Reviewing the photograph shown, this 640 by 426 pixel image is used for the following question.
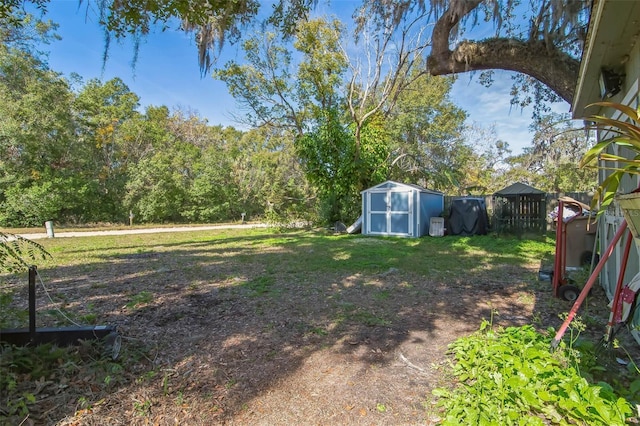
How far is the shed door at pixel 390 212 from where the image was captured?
37.1ft

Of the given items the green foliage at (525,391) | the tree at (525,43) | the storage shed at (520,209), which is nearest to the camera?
the green foliage at (525,391)

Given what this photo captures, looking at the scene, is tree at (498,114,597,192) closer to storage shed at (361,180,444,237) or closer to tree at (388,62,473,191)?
tree at (388,62,473,191)

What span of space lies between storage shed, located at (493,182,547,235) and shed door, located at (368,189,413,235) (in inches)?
113

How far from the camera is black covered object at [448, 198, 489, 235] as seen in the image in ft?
37.6

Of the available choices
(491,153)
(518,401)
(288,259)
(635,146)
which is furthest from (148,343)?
(491,153)

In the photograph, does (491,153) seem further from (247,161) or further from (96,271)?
(96,271)

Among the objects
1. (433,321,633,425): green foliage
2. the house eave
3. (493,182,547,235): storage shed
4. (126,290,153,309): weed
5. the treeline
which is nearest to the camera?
(433,321,633,425): green foliage

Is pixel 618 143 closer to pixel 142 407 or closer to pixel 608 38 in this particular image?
pixel 608 38

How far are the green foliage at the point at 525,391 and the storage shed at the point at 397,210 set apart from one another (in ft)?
29.4

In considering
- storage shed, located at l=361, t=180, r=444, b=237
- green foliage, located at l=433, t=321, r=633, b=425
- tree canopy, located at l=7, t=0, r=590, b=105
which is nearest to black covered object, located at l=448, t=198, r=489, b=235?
storage shed, located at l=361, t=180, r=444, b=237

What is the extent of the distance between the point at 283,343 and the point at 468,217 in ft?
33.9

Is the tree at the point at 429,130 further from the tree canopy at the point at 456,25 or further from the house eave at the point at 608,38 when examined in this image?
the house eave at the point at 608,38

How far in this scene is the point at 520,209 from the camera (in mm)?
10688

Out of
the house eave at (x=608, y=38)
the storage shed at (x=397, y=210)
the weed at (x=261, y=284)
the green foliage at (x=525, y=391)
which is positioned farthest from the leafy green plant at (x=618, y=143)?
the storage shed at (x=397, y=210)
